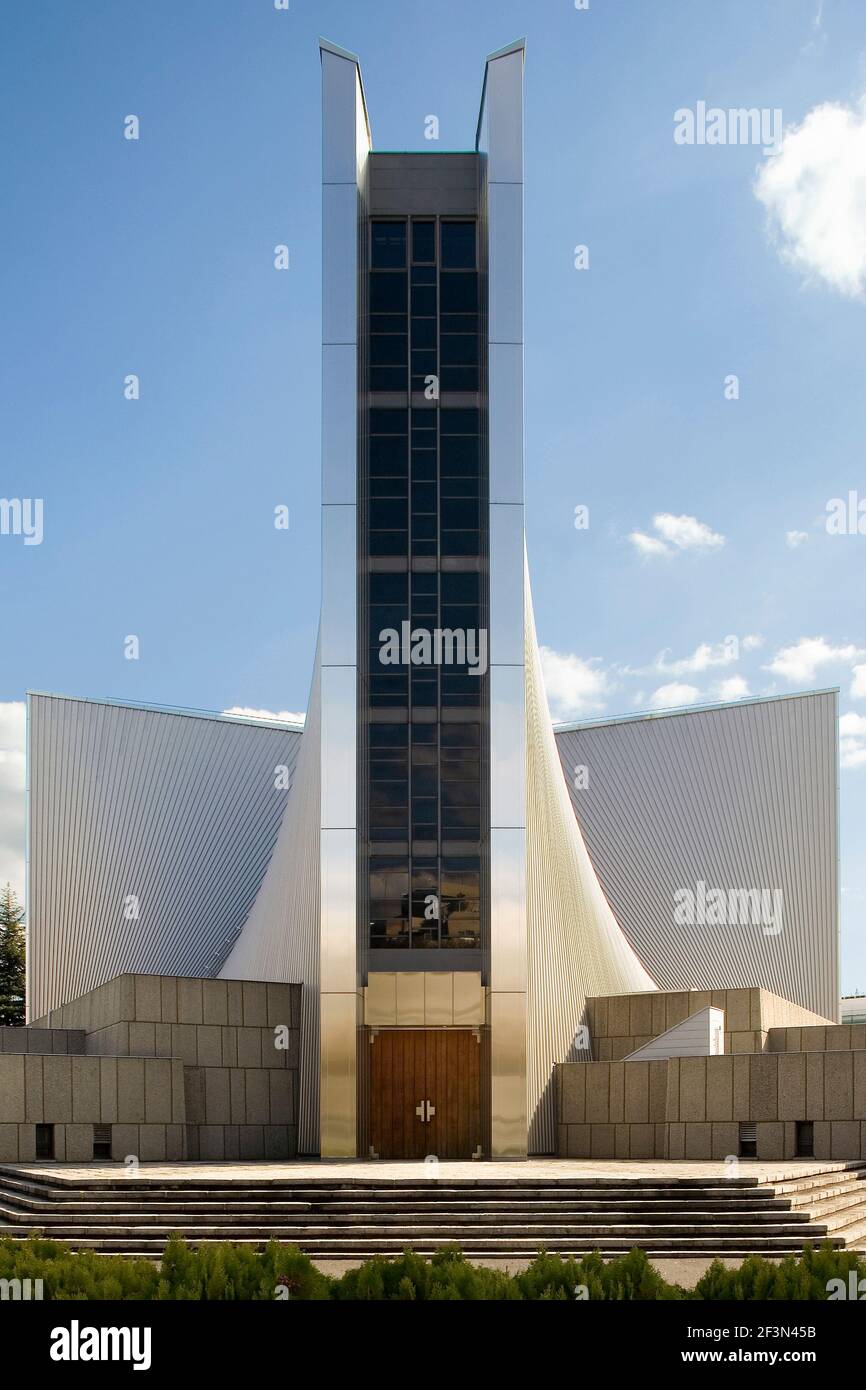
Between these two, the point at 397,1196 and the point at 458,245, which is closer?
the point at 397,1196

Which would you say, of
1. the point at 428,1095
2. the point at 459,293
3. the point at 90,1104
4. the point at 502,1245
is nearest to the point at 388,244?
the point at 459,293

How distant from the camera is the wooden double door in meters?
21.3

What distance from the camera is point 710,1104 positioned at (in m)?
19.5

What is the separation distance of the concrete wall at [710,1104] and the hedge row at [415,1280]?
32.3 feet

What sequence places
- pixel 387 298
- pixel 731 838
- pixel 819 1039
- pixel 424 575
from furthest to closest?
1. pixel 731 838
2. pixel 387 298
3. pixel 424 575
4. pixel 819 1039

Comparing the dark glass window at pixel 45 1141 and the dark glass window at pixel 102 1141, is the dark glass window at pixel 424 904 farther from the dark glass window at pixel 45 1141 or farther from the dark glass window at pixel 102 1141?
the dark glass window at pixel 45 1141

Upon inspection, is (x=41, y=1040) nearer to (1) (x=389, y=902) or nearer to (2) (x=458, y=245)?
(1) (x=389, y=902)

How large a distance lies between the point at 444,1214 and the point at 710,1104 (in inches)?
290

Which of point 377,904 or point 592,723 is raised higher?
point 592,723

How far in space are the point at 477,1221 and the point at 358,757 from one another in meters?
9.66

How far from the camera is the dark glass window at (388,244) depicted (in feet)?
76.1
